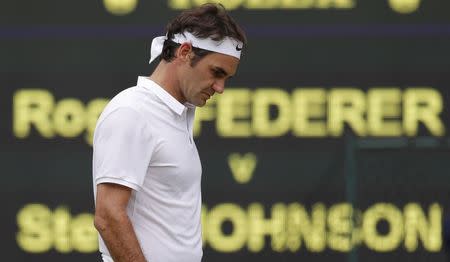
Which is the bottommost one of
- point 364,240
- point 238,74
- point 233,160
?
point 364,240

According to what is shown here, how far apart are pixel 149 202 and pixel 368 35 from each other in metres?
1.97

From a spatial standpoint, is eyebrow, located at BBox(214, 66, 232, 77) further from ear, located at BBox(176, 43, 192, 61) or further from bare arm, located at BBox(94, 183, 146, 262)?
bare arm, located at BBox(94, 183, 146, 262)

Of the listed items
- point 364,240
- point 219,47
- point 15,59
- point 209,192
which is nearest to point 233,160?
point 209,192

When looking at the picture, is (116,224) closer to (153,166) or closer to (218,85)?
(153,166)

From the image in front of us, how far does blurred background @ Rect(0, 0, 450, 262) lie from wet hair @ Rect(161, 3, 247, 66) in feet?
5.28

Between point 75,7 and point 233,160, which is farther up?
point 75,7

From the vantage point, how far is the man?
8.80 ft

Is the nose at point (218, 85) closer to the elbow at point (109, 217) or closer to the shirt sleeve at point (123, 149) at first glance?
the shirt sleeve at point (123, 149)

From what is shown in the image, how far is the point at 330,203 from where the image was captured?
452cm

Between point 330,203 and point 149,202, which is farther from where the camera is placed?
Result: point 330,203

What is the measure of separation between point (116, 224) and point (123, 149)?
162 mm

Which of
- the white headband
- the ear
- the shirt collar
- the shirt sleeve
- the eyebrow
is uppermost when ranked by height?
the white headband

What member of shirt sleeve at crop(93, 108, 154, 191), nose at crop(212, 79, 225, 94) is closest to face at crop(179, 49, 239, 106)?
nose at crop(212, 79, 225, 94)

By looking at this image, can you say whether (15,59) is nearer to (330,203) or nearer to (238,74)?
(238,74)
